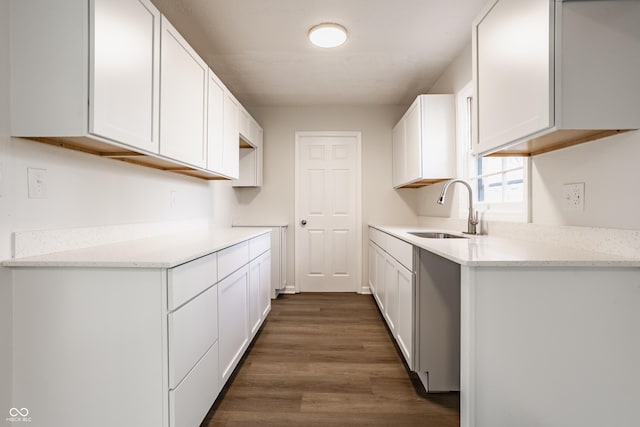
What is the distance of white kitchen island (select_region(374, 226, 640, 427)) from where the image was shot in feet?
3.66

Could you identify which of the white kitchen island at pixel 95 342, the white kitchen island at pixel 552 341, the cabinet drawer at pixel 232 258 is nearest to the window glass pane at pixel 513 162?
the white kitchen island at pixel 552 341

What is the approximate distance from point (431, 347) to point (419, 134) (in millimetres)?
1817

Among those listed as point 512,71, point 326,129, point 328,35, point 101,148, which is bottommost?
point 101,148

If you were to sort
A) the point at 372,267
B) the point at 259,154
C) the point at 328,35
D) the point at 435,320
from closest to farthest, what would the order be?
the point at 435,320 < the point at 328,35 < the point at 372,267 < the point at 259,154

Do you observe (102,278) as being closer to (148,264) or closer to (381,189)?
(148,264)

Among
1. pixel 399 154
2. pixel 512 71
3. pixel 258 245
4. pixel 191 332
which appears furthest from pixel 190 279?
pixel 399 154

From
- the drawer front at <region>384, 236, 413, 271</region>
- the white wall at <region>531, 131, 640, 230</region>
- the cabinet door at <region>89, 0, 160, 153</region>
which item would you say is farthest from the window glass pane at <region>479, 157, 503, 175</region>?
the cabinet door at <region>89, 0, 160, 153</region>

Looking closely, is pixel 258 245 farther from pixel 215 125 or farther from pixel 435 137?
pixel 435 137

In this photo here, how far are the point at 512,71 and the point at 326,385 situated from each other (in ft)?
6.39

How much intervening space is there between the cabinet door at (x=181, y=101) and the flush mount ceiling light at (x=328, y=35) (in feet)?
2.76

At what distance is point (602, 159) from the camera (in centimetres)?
133

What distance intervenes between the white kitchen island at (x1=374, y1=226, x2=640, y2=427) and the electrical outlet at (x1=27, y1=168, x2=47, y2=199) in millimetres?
1721

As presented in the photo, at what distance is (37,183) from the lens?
127 cm

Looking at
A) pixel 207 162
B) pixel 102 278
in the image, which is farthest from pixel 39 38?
pixel 207 162
